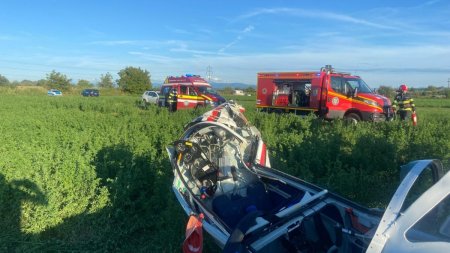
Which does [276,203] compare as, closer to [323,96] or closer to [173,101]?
[323,96]

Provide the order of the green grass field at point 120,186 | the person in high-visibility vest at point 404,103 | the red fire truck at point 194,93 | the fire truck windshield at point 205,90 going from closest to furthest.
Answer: the green grass field at point 120,186, the person in high-visibility vest at point 404,103, the red fire truck at point 194,93, the fire truck windshield at point 205,90

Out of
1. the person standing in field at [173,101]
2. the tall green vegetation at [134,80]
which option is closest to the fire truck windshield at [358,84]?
the person standing in field at [173,101]

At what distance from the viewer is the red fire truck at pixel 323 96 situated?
50.4ft

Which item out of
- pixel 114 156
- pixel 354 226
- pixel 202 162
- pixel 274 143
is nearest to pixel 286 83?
pixel 274 143

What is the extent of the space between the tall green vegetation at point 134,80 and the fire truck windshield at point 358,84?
63724 mm

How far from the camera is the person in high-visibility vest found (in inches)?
567

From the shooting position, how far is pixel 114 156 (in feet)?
22.9

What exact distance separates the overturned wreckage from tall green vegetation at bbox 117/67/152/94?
73.0 meters

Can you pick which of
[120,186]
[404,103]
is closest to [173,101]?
[404,103]

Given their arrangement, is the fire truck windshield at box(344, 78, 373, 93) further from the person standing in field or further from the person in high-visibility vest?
the person standing in field

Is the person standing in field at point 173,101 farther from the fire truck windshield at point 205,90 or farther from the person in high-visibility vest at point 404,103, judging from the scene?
the person in high-visibility vest at point 404,103

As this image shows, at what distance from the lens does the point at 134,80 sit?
75.7 meters

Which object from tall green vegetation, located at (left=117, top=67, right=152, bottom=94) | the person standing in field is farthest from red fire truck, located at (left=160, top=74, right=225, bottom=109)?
tall green vegetation, located at (left=117, top=67, right=152, bottom=94)

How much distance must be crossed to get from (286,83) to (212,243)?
50.6 ft
